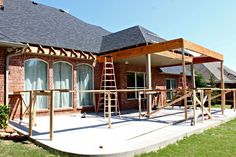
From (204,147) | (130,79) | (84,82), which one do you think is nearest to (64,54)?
(84,82)

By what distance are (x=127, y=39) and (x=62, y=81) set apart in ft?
15.5

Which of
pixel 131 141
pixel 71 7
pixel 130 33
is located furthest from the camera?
pixel 71 7

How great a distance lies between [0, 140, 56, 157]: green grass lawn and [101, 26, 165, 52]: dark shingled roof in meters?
7.93

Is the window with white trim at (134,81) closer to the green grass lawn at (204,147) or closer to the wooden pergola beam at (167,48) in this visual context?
the wooden pergola beam at (167,48)

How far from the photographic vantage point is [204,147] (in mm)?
5539

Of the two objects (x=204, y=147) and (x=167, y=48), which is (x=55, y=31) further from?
(x=204, y=147)

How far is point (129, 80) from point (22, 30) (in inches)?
270

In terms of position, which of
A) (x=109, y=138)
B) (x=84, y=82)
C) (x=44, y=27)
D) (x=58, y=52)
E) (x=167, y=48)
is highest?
(x=44, y=27)

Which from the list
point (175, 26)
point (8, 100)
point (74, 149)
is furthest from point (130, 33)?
point (74, 149)

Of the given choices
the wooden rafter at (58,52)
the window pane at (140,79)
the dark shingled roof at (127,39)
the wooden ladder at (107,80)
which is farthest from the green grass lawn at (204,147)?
the window pane at (140,79)

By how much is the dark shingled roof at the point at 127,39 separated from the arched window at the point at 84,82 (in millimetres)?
1958

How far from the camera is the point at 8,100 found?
8.95m

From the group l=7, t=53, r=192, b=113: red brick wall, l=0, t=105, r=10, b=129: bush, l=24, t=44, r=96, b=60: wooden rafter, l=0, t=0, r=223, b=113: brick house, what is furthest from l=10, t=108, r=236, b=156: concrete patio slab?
l=24, t=44, r=96, b=60: wooden rafter

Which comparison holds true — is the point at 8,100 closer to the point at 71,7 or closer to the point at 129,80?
the point at 129,80
